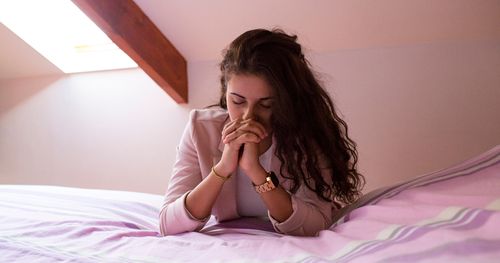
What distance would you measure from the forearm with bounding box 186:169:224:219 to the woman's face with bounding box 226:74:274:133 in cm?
18

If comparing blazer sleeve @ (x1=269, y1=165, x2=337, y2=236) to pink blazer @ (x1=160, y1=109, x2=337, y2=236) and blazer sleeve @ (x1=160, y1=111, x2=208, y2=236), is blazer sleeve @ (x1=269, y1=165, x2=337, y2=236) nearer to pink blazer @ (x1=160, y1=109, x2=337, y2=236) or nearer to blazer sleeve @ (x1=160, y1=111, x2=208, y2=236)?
pink blazer @ (x1=160, y1=109, x2=337, y2=236)

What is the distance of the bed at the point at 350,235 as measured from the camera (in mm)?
572

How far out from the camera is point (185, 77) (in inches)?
80.8

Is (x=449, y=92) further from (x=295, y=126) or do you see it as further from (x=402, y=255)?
(x=402, y=255)

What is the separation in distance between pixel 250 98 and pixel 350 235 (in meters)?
0.39

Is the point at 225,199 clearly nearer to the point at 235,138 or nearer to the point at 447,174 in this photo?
the point at 235,138

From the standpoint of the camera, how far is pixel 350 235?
75 cm

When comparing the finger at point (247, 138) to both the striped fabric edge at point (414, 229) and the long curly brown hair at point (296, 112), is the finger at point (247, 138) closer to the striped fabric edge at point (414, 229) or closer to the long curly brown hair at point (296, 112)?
the long curly brown hair at point (296, 112)

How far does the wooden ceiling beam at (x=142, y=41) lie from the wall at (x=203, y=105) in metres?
0.10

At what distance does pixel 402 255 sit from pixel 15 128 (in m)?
2.85

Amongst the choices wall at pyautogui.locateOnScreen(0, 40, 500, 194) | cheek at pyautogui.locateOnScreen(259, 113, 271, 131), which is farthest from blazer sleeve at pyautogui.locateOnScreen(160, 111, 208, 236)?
wall at pyautogui.locateOnScreen(0, 40, 500, 194)

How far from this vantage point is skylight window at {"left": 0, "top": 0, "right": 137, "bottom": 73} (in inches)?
82.9

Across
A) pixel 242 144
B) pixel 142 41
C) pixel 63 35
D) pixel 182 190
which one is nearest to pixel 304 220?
pixel 242 144

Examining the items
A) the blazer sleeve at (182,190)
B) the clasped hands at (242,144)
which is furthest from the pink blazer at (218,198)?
the clasped hands at (242,144)
